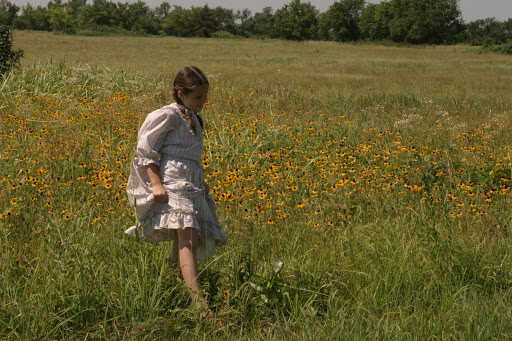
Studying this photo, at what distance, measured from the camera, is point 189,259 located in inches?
106

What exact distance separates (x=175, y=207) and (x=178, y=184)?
12 cm

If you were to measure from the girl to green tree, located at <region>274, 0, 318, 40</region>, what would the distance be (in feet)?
290

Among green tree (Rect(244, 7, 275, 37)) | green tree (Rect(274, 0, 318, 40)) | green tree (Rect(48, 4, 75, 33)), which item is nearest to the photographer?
green tree (Rect(48, 4, 75, 33))

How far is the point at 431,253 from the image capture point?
10.6ft

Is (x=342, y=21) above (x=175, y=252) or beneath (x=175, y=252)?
above

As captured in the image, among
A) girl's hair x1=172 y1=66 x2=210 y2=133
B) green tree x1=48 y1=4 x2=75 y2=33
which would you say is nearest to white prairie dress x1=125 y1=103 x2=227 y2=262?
girl's hair x1=172 y1=66 x2=210 y2=133

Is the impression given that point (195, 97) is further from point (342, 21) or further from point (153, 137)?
point (342, 21)

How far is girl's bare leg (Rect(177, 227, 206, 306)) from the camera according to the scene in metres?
2.66

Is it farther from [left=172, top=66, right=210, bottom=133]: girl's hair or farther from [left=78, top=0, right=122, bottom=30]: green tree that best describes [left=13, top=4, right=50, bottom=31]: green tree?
[left=172, top=66, right=210, bottom=133]: girl's hair

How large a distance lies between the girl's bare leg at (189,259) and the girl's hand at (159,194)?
18 centimetres

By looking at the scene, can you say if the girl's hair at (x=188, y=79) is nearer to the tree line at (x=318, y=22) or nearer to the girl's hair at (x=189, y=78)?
the girl's hair at (x=189, y=78)

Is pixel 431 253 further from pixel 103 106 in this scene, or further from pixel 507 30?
pixel 507 30

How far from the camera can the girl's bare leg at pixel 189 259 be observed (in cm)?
266

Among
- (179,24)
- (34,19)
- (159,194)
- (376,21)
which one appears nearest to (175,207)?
(159,194)
